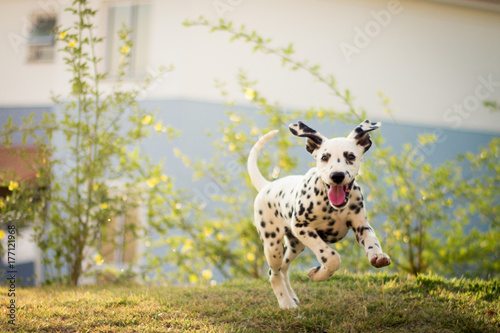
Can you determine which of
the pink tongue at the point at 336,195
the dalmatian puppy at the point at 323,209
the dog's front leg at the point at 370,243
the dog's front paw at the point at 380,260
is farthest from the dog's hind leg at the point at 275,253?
the dog's front paw at the point at 380,260

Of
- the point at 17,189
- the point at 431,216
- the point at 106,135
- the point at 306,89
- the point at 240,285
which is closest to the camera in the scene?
the point at 240,285

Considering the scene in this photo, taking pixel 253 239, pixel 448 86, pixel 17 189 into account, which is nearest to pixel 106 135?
pixel 17 189

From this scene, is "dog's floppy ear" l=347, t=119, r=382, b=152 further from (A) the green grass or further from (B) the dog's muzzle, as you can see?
(A) the green grass

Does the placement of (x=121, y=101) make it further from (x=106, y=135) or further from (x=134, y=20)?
(x=134, y=20)

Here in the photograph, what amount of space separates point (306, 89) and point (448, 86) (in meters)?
2.66

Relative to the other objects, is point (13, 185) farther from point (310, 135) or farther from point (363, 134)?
point (363, 134)

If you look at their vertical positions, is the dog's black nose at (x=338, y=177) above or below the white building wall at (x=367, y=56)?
below

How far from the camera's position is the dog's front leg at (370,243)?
3.05 m

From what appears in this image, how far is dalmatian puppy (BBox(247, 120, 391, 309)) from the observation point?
3.22 m

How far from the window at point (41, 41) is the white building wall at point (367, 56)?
54 cm

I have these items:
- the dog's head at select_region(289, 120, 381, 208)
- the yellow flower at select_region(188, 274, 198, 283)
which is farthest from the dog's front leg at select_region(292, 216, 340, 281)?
the yellow flower at select_region(188, 274, 198, 283)

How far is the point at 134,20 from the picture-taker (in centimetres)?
926

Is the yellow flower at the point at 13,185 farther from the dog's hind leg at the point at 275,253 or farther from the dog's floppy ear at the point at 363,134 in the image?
the dog's floppy ear at the point at 363,134

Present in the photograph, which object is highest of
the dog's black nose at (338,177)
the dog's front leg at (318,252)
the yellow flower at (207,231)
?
the dog's black nose at (338,177)
